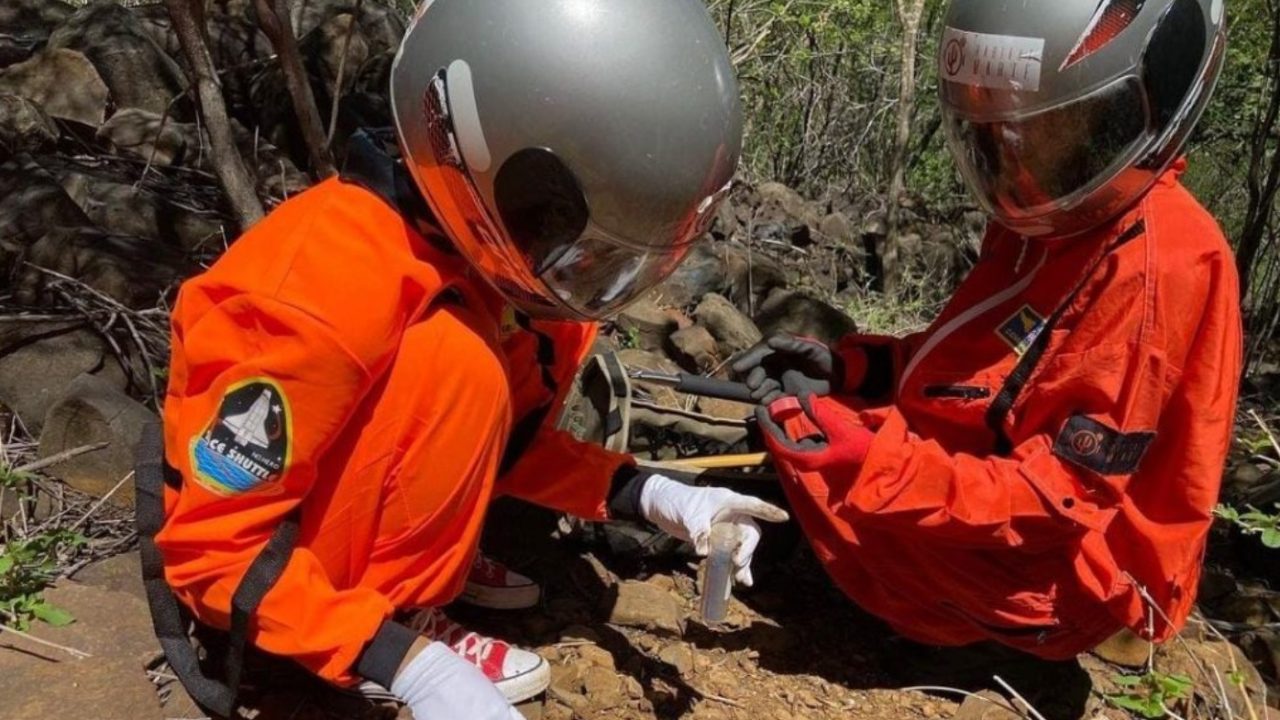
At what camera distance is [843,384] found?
11.0 ft

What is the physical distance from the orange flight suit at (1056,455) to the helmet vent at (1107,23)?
1.30ft

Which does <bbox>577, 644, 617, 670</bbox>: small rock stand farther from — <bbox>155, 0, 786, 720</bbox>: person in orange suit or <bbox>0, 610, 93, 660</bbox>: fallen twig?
<bbox>0, 610, 93, 660</bbox>: fallen twig

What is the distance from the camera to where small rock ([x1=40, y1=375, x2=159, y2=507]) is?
9.83ft

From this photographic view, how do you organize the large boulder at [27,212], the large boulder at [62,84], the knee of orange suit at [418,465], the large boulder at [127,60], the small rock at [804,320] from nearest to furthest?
the knee of orange suit at [418,465] < the large boulder at [27,212] < the large boulder at [62,84] < the small rock at [804,320] < the large boulder at [127,60]

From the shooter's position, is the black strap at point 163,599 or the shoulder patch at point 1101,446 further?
the shoulder patch at point 1101,446

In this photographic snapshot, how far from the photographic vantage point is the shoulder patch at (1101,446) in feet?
8.14

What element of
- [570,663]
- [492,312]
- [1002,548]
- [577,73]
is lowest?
[570,663]

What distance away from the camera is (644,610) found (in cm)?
312

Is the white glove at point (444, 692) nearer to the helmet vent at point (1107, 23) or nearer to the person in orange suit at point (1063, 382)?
the person in orange suit at point (1063, 382)

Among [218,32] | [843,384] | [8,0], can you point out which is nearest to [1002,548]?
Result: [843,384]

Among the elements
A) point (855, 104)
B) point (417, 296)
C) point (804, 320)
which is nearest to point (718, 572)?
point (417, 296)

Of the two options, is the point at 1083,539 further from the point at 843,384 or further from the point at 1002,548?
the point at 843,384

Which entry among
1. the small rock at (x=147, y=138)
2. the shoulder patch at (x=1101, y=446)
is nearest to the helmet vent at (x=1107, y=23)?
the shoulder patch at (x=1101, y=446)

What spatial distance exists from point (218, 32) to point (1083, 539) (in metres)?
5.09
